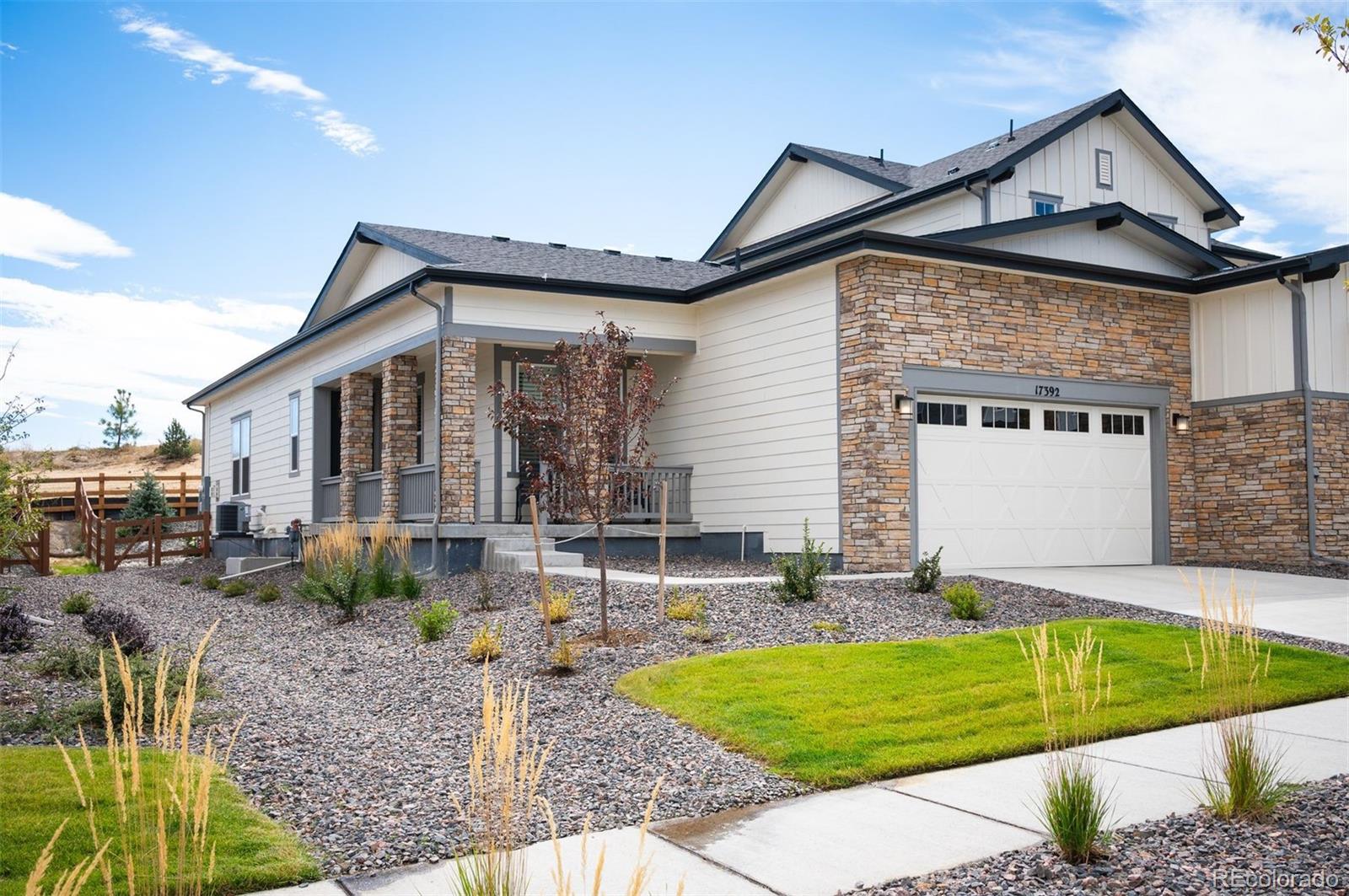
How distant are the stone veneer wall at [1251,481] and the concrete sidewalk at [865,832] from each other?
1036cm

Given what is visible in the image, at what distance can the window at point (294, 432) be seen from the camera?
21641mm

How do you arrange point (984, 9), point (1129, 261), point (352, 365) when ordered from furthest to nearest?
point (352, 365)
point (1129, 261)
point (984, 9)

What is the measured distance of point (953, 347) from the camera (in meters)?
14.2

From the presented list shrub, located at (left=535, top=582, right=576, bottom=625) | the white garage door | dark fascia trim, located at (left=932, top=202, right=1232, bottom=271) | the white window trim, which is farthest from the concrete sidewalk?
the white window trim

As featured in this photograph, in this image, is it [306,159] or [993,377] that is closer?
[993,377]

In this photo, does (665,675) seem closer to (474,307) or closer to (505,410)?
(505,410)

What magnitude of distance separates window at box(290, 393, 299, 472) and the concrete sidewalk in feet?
59.5

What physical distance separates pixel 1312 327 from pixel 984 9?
23.9 ft

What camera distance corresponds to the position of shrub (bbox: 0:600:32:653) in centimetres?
938

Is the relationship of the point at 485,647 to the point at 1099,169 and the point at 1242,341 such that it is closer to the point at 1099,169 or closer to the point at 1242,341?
the point at 1242,341

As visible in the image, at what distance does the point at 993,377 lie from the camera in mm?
14555

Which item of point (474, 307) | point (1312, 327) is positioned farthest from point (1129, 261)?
point (474, 307)

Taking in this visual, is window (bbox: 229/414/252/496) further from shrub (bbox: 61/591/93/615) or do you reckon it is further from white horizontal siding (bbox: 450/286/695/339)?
shrub (bbox: 61/591/93/615)

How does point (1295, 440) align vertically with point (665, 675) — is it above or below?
above
